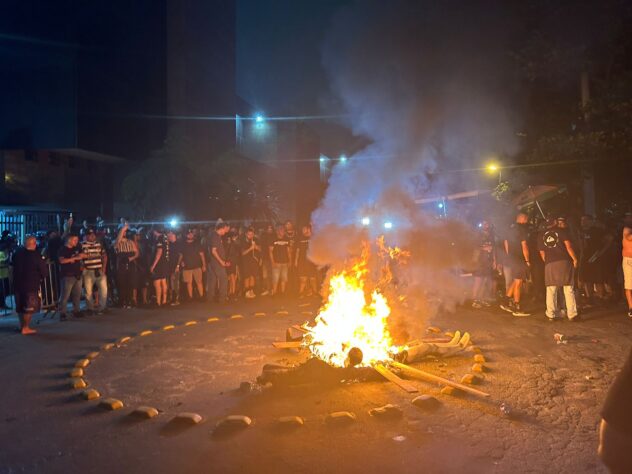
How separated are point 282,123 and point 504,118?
24.3m

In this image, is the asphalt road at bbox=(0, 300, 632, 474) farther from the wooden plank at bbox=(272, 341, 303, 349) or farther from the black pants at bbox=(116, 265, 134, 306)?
the black pants at bbox=(116, 265, 134, 306)

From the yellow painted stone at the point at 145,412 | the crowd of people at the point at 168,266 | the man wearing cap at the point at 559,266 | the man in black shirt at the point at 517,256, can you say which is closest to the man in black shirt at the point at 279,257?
the crowd of people at the point at 168,266

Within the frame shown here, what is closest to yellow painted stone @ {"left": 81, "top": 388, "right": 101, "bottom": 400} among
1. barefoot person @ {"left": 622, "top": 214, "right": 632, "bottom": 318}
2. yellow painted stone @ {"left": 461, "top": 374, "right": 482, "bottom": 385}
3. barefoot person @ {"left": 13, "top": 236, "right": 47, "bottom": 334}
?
yellow painted stone @ {"left": 461, "top": 374, "right": 482, "bottom": 385}

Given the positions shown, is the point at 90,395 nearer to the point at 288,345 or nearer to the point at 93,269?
the point at 288,345

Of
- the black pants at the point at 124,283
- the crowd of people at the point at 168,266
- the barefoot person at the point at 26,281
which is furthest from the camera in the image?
the black pants at the point at 124,283

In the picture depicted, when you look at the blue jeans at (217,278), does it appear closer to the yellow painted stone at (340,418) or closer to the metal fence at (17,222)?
the metal fence at (17,222)

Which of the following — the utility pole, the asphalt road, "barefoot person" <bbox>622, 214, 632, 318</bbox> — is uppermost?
the utility pole

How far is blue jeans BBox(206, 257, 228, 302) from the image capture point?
41.8 feet

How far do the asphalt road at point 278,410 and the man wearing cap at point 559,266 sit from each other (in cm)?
74

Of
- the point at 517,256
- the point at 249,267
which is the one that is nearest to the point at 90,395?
the point at 249,267

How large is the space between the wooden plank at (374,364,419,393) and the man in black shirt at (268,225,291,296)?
7.29 meters

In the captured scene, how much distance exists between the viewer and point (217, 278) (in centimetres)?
1284

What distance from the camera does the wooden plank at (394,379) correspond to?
579 cm

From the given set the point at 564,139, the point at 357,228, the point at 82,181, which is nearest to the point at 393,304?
the point at 357,228
